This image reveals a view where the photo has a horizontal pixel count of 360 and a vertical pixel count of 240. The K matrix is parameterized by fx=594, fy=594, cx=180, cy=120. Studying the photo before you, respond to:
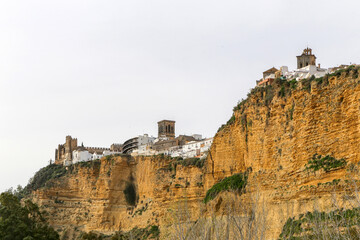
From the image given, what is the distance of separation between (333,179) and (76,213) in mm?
44570

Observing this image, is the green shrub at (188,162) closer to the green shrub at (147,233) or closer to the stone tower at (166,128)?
the green shrub at (147,233)

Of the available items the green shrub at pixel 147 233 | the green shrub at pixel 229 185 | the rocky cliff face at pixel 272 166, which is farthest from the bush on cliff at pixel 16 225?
the green shrub at pixel 229 185

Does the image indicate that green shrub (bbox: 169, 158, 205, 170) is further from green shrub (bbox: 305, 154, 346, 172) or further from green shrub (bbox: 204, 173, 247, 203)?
green shrub (bbox: 305, 154, 346, 172)

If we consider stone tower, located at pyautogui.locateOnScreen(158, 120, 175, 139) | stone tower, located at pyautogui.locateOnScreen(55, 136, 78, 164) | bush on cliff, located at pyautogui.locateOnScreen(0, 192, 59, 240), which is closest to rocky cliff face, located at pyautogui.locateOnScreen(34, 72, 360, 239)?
bush on cliff, located at pyautogui.locateOnScreen(0, 192, 59, 240)

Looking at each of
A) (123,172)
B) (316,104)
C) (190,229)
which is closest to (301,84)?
(316,104)

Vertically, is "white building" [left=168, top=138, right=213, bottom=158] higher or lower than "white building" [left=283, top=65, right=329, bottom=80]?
lower

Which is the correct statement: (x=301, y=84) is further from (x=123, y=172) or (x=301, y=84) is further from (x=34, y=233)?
(x=123, y=172)

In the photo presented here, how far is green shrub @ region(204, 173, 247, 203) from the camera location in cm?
4569

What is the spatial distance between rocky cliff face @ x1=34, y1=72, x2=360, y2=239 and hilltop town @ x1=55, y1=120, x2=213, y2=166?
23.9 ft

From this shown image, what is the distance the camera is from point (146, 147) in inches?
3238

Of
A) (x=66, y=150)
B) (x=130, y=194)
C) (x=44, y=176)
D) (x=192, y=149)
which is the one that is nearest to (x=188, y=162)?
(x=192, y=149)

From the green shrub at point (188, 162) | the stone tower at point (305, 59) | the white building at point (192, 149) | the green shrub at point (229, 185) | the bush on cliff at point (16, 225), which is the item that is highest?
the stone tower at point (305, 59)

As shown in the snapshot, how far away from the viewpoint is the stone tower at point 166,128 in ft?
302

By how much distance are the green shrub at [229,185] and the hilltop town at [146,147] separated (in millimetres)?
20927
